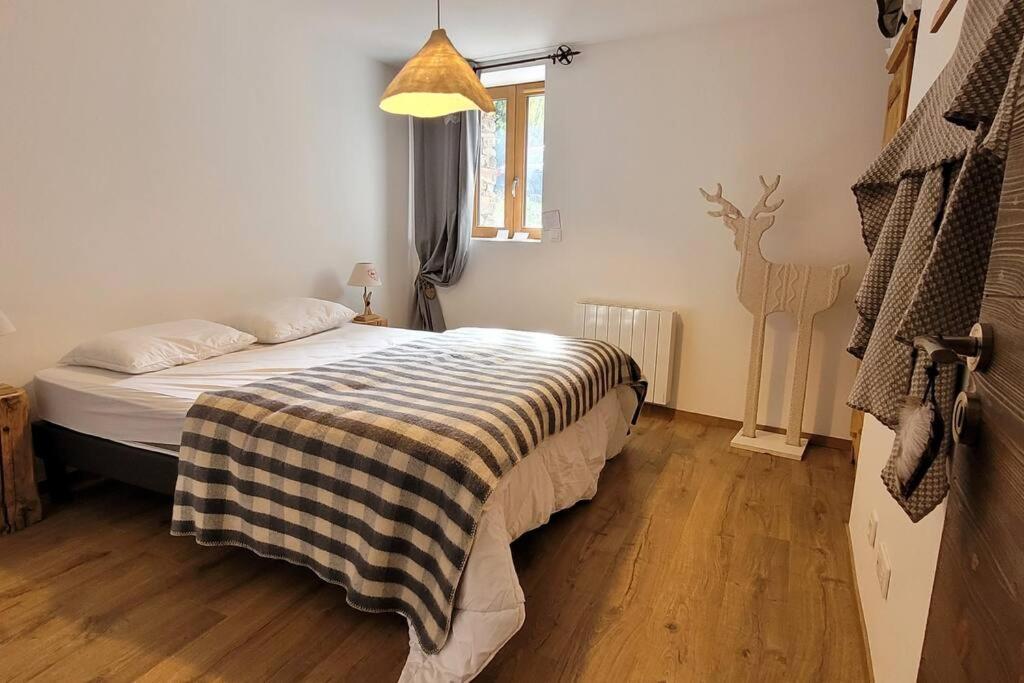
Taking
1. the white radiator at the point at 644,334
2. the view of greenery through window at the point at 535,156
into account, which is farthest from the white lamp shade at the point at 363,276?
the white radiator at the point at 644,334

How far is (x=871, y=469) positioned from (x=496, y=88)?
3619 millimetres

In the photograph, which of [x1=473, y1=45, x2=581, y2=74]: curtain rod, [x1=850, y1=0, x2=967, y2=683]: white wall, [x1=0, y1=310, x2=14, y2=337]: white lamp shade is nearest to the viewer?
[x1=850, y1=0, x2=967, y2=683]: white wall

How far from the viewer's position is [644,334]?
3.80 metres

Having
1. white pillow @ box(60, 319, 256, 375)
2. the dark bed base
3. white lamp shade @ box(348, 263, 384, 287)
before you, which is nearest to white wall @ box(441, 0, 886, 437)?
white lamp shade @ box(348, 263, 384, 287)

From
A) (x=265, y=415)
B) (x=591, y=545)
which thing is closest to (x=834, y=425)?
(x=591, y=545)

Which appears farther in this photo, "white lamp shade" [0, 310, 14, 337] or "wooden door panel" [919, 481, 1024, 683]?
"white lamp shade" [0, 310, 14, 337]

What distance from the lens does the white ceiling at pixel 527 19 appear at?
10.5ft

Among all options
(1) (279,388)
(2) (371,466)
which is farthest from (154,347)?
(2) (371,466)

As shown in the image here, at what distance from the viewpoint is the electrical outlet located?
154 cm

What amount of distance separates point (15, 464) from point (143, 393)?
599 mm

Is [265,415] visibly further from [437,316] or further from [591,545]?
[437,316]

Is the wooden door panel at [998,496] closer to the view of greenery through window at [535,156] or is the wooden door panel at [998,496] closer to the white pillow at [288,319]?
the white pillow at [288,319]

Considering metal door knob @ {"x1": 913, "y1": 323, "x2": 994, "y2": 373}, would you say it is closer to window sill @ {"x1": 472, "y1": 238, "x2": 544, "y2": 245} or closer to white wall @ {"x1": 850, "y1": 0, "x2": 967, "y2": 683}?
white wall @ {"x1": 850, "y1": 0, "x2": 967, "y2": 683}

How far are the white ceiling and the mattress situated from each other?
2.05 metres
